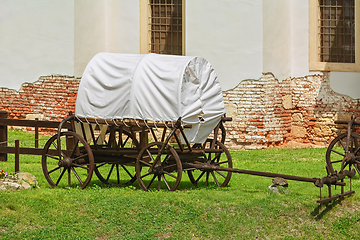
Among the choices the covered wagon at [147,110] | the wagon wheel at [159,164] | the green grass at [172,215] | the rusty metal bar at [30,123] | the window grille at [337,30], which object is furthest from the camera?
the window grille at [337,30]

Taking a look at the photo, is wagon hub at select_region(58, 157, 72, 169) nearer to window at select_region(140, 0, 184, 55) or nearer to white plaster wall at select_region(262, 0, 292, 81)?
window at select_region(140, 0, 184, 55)

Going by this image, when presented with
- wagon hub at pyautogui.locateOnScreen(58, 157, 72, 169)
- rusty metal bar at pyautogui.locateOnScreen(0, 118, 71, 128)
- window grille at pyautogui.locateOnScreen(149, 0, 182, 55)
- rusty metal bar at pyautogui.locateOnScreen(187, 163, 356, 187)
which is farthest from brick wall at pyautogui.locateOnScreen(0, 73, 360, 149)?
wagon hub at pyautogui.locateOnScreen(58, 157, 72, 169)

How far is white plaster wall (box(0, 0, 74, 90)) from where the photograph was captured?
16.5 m

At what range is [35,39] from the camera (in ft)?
54.4

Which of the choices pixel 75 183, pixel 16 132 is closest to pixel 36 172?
pixel 75 183

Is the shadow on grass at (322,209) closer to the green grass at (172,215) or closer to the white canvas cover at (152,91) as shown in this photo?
the green grass at (172,215)

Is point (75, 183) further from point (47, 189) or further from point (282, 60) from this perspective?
point (282, 60)

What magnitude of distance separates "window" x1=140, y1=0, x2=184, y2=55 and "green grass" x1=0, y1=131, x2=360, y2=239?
28.9 ft

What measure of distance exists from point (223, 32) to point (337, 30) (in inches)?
164

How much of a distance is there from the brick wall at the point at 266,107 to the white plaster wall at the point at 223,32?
0.78 m

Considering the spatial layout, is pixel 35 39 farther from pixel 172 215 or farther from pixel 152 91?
pixel 172 215

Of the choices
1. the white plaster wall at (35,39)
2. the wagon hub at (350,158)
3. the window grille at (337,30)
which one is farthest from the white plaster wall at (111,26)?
the wagon hub at (350,158)

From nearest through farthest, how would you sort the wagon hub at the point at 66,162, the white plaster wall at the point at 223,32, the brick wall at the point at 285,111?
the wagon hub at the point at 66,162 → the white plaster wall at the point at 223,32 → the brick wall at the point at 285,111

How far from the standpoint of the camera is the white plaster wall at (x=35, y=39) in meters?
16.5
